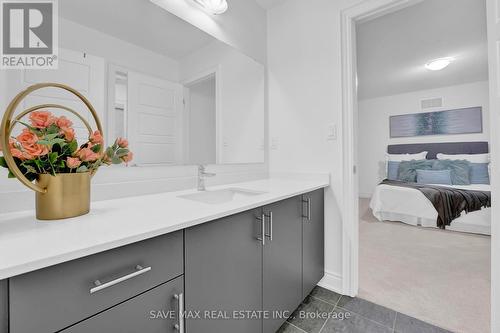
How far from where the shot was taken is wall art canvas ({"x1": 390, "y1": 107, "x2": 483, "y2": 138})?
4.14 meters

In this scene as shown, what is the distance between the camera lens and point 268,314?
1.14 metres

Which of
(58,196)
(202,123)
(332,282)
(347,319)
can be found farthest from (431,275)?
(58,196)

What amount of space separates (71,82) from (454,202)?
4.18 m

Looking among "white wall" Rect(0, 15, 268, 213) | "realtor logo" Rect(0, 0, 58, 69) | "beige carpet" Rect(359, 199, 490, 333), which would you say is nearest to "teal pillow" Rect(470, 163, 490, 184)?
"beige carpet" Rect(359, 199, 490, 333)

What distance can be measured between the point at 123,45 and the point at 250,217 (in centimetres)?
114

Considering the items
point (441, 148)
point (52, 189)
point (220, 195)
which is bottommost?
point (220, 195)

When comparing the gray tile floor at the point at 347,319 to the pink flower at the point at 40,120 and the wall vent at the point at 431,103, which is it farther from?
the wall vent at the point at 431,103

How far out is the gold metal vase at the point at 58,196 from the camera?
71 centimetres

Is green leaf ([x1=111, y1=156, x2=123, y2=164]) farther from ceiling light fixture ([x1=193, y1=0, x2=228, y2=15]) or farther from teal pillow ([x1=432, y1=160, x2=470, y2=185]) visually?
teal pillow ([x1=432, y1=160, x2=470, y2=185])

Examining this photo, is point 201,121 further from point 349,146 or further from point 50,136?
point 349,146

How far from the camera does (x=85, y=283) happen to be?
1.79 feet

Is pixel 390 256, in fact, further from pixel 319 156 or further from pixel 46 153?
pixel 46 153

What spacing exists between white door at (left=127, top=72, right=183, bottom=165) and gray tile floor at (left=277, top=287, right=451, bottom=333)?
129 centimetres

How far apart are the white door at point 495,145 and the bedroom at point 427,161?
0.40 meters
